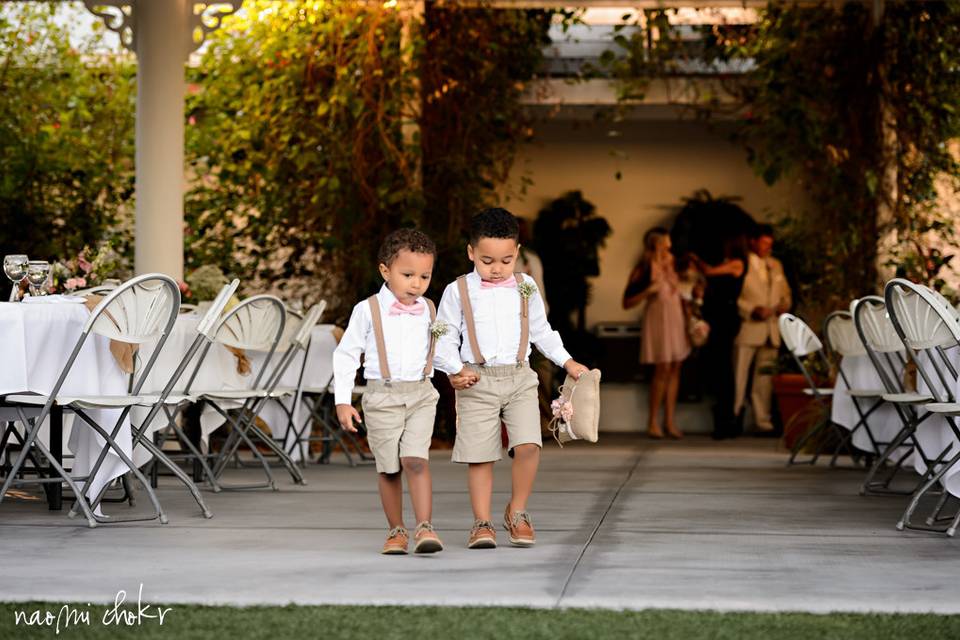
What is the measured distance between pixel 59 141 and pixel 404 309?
279 inches

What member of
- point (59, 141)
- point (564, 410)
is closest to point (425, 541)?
point (564, 410)

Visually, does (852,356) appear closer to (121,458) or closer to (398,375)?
(398,375)

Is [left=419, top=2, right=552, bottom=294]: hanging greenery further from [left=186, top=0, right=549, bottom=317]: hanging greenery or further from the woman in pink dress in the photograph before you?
the woman in pink dress

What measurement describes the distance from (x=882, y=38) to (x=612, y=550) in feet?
19.6

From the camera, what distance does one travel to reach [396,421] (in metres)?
4.52

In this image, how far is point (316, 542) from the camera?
4.85m

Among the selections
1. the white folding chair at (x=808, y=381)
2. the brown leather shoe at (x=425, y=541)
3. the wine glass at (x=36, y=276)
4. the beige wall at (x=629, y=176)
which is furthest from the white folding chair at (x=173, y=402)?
the beige wall at (x=629, y=176)

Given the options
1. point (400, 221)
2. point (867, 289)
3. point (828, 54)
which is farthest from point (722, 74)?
point (400, 221)

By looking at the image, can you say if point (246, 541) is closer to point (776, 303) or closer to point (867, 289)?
point (867, 289)

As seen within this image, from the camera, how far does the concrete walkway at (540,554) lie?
12.4 ft

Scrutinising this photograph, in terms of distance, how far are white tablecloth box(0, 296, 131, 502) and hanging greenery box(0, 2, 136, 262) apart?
198 inches

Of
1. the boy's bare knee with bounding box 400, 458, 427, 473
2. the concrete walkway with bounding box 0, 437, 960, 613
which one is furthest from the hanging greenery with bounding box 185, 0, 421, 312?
the boy's bare knee with bounding box 400, 458, 427, 473

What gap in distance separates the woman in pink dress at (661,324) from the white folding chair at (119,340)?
6.42 metres

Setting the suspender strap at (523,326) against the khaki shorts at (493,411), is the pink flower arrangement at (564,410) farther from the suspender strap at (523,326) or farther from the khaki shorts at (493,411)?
the suspender strap at (523,326)
